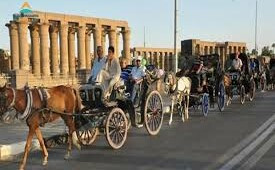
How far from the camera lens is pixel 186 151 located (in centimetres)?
1137

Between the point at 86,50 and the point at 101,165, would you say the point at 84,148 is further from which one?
the point at 86,50

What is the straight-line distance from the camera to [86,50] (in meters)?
58.7

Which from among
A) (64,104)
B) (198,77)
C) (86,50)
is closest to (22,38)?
(86,50)

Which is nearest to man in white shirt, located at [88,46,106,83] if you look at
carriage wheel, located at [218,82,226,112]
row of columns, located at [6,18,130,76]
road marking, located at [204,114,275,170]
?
road marking, located at [204,114,275,170]

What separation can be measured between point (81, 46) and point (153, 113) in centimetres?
4081

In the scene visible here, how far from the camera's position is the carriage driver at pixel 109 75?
12188mm

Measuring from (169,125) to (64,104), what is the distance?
19.7 ft

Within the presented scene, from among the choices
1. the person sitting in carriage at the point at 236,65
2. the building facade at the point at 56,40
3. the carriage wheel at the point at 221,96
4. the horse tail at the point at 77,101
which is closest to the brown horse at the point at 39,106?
the horse tail at the point at 77,101

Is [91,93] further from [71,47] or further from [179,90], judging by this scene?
[71,47]

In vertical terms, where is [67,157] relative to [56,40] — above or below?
below

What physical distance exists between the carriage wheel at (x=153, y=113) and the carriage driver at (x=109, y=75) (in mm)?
1481

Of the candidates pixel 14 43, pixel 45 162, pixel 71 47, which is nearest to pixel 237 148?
pixel 45 162

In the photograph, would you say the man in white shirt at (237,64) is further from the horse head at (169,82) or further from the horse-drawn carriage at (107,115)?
the horse-drawn carriage at (107,115)

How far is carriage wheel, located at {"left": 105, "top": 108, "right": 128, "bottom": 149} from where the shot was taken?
38.0ft
